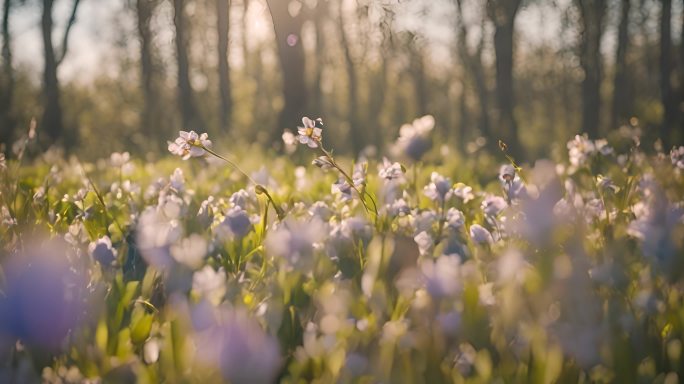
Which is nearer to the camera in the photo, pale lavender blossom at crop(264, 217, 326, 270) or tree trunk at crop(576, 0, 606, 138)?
pale lavender blossom at crop(264, 217, 326, 270)

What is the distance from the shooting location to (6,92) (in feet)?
64.2

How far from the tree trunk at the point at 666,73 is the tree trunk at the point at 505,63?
2.61 m

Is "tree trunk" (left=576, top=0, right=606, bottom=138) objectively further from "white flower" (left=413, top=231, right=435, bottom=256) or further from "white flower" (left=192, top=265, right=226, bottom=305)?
"white flower" (left=192, top=265, right=226, bottom=305)

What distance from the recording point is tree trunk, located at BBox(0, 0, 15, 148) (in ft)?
54.6

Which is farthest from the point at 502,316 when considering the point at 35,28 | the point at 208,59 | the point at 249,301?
the point at 208,59

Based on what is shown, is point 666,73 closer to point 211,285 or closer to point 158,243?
point 158,243

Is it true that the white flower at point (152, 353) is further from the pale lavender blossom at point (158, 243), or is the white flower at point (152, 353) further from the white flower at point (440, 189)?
the white flower at point (440, 189)

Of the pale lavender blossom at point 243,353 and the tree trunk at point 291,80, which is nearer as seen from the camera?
the pale lavender blossom at point 243,353

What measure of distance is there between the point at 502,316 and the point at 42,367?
3.33ft

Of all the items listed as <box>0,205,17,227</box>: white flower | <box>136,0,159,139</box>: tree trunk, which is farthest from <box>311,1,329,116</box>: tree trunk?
<box>0,205,17,227</box>: white flower

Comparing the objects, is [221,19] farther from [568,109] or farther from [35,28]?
[568,109]

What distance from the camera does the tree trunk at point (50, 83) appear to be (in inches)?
528

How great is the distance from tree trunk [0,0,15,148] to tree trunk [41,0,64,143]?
119 centimetres

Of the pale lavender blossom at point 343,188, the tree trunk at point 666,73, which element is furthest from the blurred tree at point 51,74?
the pale lavender blossom at point 343,188
